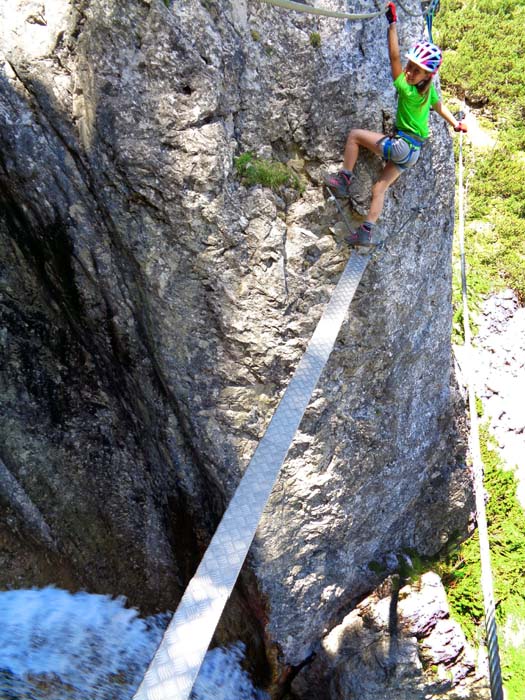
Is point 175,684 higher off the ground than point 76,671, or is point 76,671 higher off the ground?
point 76,671

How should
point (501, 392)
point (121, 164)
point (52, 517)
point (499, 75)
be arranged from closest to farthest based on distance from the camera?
point (121, 164)
point (52, 517)
point (501, 392)
point (499, 75)

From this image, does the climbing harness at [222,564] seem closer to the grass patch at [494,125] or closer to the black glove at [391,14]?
the black glove at [391,14]

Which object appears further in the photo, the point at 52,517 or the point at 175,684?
the point at 52,517

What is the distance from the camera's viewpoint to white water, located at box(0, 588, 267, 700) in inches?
148

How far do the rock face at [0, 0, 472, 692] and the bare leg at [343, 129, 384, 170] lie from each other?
5.1 inches

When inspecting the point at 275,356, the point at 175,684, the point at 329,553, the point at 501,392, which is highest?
the point at 501,392

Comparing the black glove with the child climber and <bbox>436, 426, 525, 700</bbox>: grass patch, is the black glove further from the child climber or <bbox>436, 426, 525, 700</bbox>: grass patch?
<bbox>436, 426, 525, 700</bbox>: grass patch

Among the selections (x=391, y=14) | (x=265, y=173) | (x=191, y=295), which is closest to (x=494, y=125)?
(x=391, y=14)

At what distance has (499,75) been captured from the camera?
10570 mm

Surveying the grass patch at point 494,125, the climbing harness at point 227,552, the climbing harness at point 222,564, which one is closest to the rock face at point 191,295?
the climbing harness at point 227,552

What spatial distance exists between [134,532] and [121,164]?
10.0ft

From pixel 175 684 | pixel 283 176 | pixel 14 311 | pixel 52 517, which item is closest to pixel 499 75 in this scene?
pixel 283 176

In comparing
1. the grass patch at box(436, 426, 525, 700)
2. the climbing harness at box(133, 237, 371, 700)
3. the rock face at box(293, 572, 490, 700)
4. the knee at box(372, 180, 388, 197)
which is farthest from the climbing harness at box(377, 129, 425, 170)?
the grass patch at box(436, 426, 525, 700)

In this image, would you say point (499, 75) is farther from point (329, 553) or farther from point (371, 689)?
point (371, 689)
